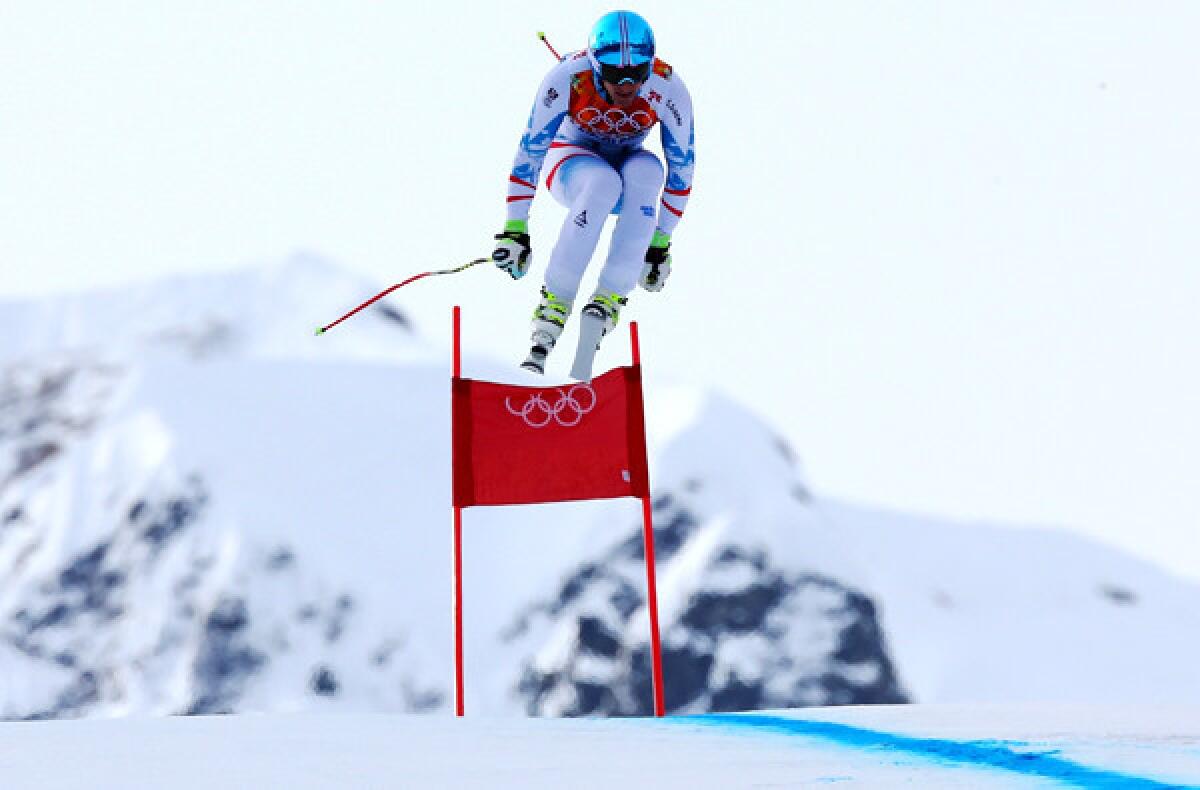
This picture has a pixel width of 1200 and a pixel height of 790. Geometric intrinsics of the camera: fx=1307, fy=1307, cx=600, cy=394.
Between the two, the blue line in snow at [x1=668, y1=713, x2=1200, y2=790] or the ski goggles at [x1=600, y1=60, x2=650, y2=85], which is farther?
the ski goggles at [x1=600, y1=60, x2=650, y2=85]

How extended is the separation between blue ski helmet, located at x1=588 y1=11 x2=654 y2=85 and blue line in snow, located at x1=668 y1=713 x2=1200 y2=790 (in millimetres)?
3392

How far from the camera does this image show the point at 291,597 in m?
47.0

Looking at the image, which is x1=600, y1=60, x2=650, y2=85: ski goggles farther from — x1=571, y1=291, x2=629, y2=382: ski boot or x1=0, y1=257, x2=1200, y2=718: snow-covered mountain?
x1=0, y1=257, x2=1200, y2=718: snow-covered mountain

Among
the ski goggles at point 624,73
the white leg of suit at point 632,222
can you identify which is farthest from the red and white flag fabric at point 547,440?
the ski goggles at point 624,73

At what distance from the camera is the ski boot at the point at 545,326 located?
286 inches

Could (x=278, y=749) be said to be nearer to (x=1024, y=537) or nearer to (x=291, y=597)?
(x=291, y=597)

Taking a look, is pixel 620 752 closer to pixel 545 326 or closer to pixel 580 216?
pixel 545 326

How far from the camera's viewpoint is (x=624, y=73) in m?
6.80

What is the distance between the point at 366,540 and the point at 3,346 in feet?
122

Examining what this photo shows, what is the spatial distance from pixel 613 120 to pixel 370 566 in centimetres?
4269

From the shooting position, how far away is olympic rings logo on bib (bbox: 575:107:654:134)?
7238 mm

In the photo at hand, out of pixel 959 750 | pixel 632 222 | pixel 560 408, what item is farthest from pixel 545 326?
pixel 959 750

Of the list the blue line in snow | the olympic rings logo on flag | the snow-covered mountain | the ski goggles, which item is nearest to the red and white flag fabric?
the olympic rings logo on flag

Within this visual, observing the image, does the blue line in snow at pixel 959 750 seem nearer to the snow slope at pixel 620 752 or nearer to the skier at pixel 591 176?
the snow slope at pixel 620 752
